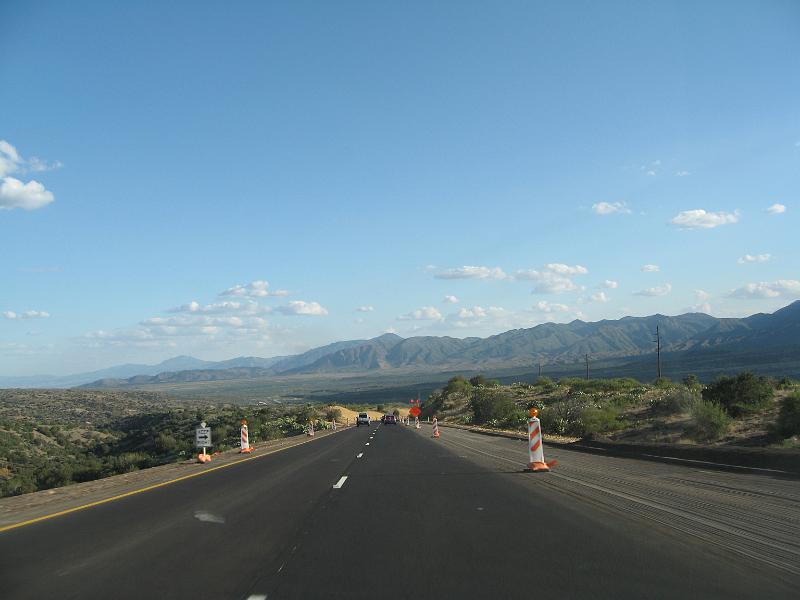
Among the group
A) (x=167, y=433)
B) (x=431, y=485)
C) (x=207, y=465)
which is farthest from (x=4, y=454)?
(x=431, y=485)

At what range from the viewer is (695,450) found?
19438 mm

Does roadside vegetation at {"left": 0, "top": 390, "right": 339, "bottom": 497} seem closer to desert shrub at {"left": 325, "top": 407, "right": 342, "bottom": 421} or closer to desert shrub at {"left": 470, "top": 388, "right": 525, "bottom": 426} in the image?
desert shrub at {"left": 325, "top": 407, "right": 342, "bottom": 421}

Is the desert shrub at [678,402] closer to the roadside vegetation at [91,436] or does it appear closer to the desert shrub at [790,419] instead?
the desert shrub at [790,419]

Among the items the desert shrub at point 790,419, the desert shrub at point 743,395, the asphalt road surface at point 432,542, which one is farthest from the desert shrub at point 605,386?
the asphalt road surface at point 432,542

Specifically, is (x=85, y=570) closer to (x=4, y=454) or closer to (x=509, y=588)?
(x=509, y=588)

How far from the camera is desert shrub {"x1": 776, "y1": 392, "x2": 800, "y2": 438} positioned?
2256cm

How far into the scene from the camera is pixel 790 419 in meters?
23.0

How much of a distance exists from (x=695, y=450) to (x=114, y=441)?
49313 mm

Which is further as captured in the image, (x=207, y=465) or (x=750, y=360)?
(x=750, y=360)

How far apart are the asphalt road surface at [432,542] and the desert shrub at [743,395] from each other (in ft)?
55.6

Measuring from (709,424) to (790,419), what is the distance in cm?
388

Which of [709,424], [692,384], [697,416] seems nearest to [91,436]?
[697,416]

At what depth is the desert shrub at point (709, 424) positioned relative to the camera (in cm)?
2631

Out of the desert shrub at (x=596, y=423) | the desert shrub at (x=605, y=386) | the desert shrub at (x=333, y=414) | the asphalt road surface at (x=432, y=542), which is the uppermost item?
the desert shrub at (x=605, y=386)
